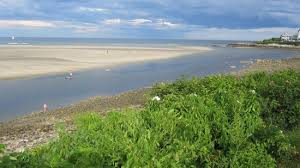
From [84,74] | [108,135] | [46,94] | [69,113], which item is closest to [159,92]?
[108,135]

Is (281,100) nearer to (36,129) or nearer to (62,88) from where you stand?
(36,129)

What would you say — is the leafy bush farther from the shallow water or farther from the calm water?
the shallow water

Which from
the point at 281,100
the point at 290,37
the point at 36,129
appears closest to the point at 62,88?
the point at 36,129

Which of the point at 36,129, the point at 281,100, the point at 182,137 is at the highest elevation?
the point at 182,137

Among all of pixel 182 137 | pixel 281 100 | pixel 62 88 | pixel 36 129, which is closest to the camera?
pixel 182 137

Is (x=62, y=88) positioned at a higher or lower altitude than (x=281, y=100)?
lower

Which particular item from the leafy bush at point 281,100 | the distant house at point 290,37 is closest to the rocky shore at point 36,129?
the leafy bush at point 281,100

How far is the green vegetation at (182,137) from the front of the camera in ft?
14.4

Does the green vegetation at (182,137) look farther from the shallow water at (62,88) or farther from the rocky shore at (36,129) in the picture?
the shallow water at (62,88)

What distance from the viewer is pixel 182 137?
5504mm

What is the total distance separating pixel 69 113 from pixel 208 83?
905 centimetres

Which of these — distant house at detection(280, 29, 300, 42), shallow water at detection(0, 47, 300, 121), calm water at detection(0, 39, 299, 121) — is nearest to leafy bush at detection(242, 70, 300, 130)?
calm water at detection(0, 39, 299, 121)

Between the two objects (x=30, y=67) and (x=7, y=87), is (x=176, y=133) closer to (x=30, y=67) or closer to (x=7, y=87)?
(x=7, y=87)

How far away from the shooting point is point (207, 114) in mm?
6449
